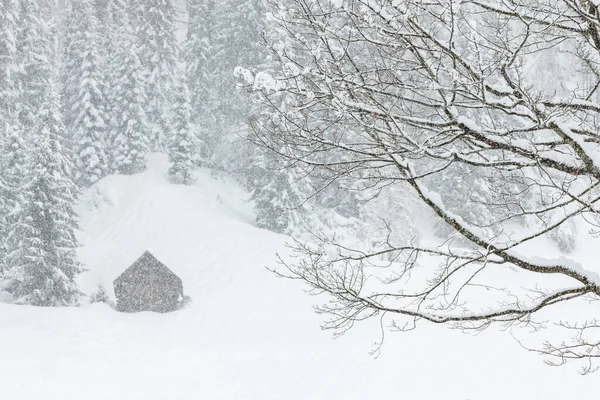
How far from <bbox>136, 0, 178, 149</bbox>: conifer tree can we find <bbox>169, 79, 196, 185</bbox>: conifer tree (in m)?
5.73

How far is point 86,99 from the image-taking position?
32312 millimetres

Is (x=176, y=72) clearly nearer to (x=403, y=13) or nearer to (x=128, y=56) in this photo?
(x=128, y=56)

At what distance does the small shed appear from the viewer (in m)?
20.8

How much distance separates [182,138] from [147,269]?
11.9m

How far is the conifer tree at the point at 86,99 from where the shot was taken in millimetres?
32094

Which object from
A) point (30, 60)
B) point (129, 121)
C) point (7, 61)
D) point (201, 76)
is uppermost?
point (201, 76)

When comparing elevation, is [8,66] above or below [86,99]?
below

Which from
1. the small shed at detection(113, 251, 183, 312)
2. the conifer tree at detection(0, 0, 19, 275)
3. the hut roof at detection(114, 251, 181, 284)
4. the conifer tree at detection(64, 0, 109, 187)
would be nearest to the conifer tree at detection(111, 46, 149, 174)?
the conifer tree at detection(64, 0, 109, 187)

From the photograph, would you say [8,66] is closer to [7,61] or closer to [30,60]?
[7,61]

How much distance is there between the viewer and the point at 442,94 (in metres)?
3.69

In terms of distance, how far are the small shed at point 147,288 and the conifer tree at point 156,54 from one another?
58.3ft

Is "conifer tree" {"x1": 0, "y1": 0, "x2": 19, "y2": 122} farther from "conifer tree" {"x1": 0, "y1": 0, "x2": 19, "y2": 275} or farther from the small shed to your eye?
the small shed

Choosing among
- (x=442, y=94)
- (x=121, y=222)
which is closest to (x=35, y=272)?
(x=121, y=222)

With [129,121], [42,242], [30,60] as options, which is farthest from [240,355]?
[30,60]
